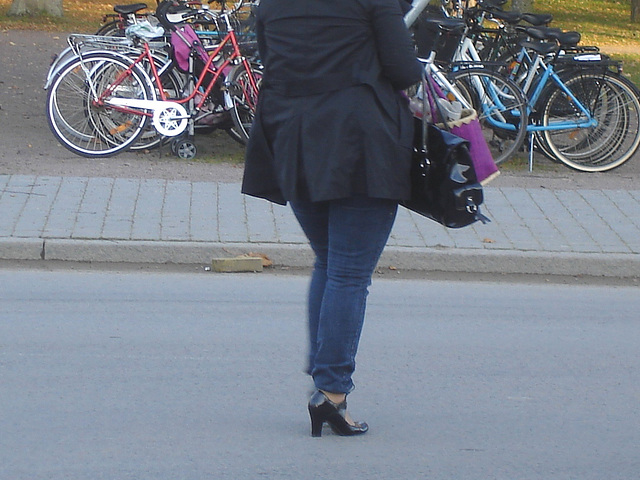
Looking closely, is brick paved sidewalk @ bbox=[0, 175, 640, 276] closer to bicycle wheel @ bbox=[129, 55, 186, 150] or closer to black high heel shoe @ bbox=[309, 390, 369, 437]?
bicycle wheel @ bbox=[129, 55, 186, 150]

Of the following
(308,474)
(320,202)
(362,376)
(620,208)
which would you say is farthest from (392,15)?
(620,208)

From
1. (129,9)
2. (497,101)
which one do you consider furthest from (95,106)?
(497,101)

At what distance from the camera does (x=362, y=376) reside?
15.3ft

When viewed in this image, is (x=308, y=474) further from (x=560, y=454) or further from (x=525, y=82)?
(x=525, y=82)

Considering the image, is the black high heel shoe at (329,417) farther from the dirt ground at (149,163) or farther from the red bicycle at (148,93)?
the red bicycle at (148,93)

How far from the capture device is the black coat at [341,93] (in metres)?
3.29

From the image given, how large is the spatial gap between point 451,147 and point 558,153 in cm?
606

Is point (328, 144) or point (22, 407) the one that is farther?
point (22, 407)

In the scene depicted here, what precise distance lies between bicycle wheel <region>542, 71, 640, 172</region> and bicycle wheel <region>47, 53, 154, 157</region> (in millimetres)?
3656

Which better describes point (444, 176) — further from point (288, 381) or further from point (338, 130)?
point (288, 381)

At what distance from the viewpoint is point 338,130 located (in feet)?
11.0

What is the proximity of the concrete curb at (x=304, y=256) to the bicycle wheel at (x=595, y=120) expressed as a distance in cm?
269

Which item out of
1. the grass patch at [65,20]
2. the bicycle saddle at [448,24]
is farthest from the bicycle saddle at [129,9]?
the grass patch at [65,20]

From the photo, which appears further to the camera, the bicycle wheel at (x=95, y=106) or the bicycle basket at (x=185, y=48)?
the bicycle basket at (x=185, y=48)
